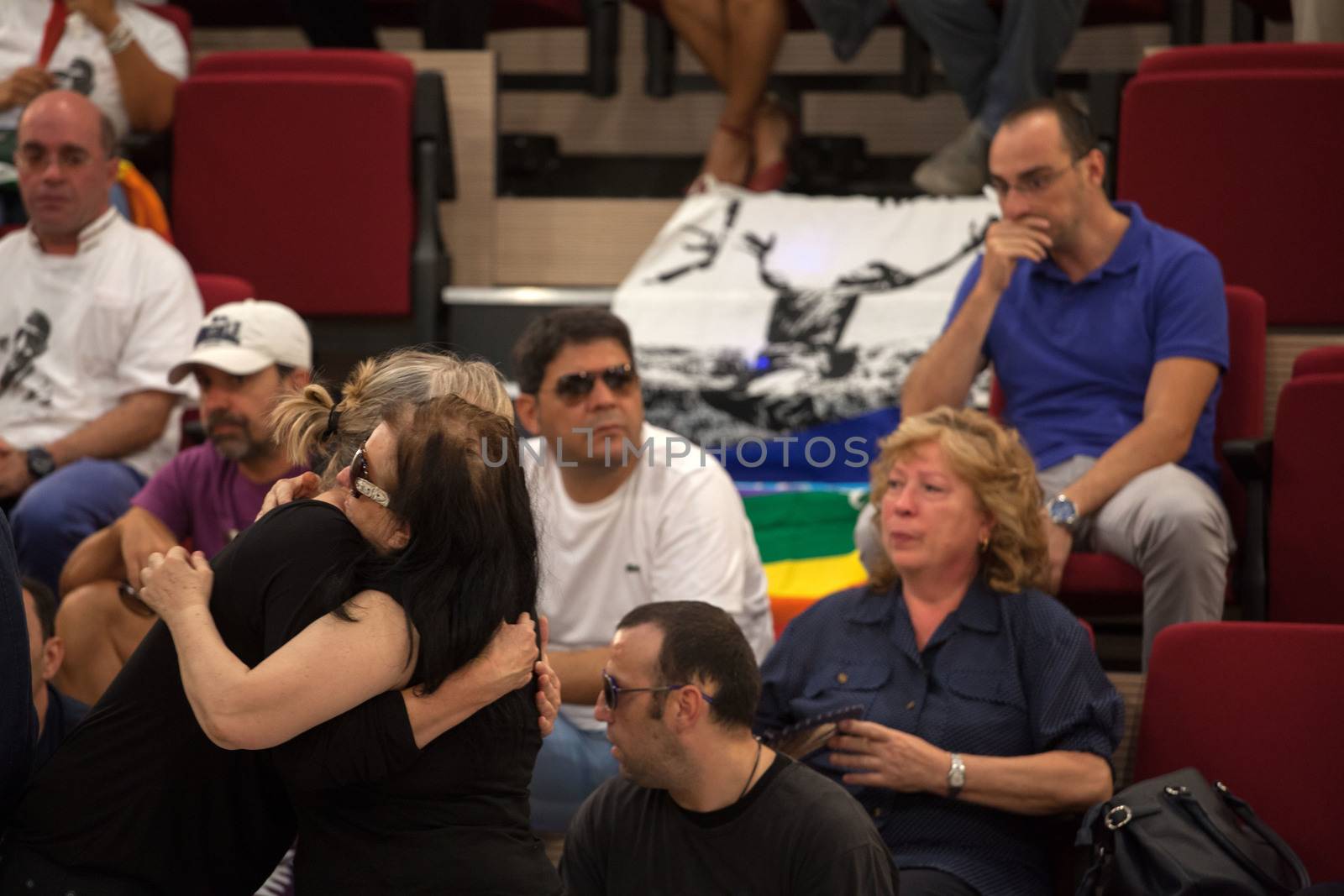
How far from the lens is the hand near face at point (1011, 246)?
2.75 metres

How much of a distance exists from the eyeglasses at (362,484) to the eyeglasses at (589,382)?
3.58ft

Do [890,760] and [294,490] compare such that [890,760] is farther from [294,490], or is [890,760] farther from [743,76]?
[743,76]

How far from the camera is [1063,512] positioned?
8.16 feet

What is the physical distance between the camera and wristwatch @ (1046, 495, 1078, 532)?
2.48m

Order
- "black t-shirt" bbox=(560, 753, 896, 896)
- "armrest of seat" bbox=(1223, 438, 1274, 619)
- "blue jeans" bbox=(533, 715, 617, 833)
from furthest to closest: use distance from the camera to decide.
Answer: "armrest of seat" bbox=(1223, 438, 1274, 619) → "blue jeans" bbox=(533, 715, 617, 833) → "black t-shirt" bbox=(560, 753, 896, 896)

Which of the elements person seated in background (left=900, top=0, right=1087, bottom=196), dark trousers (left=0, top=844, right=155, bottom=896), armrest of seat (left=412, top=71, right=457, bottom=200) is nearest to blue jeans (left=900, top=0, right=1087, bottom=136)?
person seated in background (left=900, top=0, right=1087, bottom=196)

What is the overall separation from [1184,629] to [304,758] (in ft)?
3.84

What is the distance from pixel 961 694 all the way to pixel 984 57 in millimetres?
2085

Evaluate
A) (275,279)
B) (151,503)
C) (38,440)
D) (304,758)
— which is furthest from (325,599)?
(275,279)

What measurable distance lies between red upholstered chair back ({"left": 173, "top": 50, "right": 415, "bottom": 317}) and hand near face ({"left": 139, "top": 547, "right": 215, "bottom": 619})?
2.32 metres

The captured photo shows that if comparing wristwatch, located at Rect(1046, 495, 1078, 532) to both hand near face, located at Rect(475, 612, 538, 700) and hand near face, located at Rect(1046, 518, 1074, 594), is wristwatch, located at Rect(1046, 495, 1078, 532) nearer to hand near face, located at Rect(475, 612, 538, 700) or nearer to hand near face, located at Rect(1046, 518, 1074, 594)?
hand near face, located at Rect(1046, 518, 1074, 594)

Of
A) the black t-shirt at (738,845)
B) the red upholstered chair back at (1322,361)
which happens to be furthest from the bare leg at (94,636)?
the red upholstered chair back at (1322,361)

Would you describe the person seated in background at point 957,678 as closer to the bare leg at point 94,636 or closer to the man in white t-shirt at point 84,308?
the bare leg at point 94,636

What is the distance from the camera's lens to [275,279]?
142 inches
